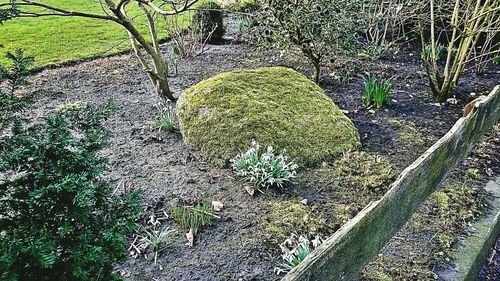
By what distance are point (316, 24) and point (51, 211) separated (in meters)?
4.72

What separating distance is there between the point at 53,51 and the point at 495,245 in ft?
24.8

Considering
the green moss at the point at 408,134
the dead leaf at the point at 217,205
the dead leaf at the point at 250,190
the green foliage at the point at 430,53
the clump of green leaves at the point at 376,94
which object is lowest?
the dead leaf at the point at 217,205

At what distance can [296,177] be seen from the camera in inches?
154

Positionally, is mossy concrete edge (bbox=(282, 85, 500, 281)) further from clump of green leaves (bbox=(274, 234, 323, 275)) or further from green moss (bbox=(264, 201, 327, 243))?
green moss (bbox=(264, 201, 327, 243))

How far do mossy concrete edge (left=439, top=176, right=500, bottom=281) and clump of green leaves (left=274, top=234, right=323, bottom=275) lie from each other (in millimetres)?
850

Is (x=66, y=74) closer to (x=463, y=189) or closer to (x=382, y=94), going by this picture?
(x=382, y=94)

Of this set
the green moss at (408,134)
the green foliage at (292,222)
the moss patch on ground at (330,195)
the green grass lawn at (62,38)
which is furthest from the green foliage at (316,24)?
the green foliage at (292,222)

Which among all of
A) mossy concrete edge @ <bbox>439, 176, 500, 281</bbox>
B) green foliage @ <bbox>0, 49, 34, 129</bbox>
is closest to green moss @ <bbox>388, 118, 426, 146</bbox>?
mossy concrete edge @ <bbox>439, 176, 500, 281</bbox>

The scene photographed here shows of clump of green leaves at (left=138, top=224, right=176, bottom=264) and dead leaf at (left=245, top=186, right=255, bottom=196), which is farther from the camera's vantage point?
dead leaf at (left=245, top=186, right=255, bottom=196)

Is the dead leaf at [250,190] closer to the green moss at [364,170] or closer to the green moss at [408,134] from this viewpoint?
the green moss at [364,170]

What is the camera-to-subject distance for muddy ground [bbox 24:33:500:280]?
2.90 meters

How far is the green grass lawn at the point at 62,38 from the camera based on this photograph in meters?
7.73

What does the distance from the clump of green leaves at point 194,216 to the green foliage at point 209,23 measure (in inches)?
223

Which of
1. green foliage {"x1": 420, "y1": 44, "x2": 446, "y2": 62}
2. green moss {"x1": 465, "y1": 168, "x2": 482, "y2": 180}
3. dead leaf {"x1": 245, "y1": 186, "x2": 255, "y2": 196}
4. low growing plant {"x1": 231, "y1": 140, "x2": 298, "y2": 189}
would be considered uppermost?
green foliage {"x1": 420, "y1": 44, "x2": 446, "y2": 62}
